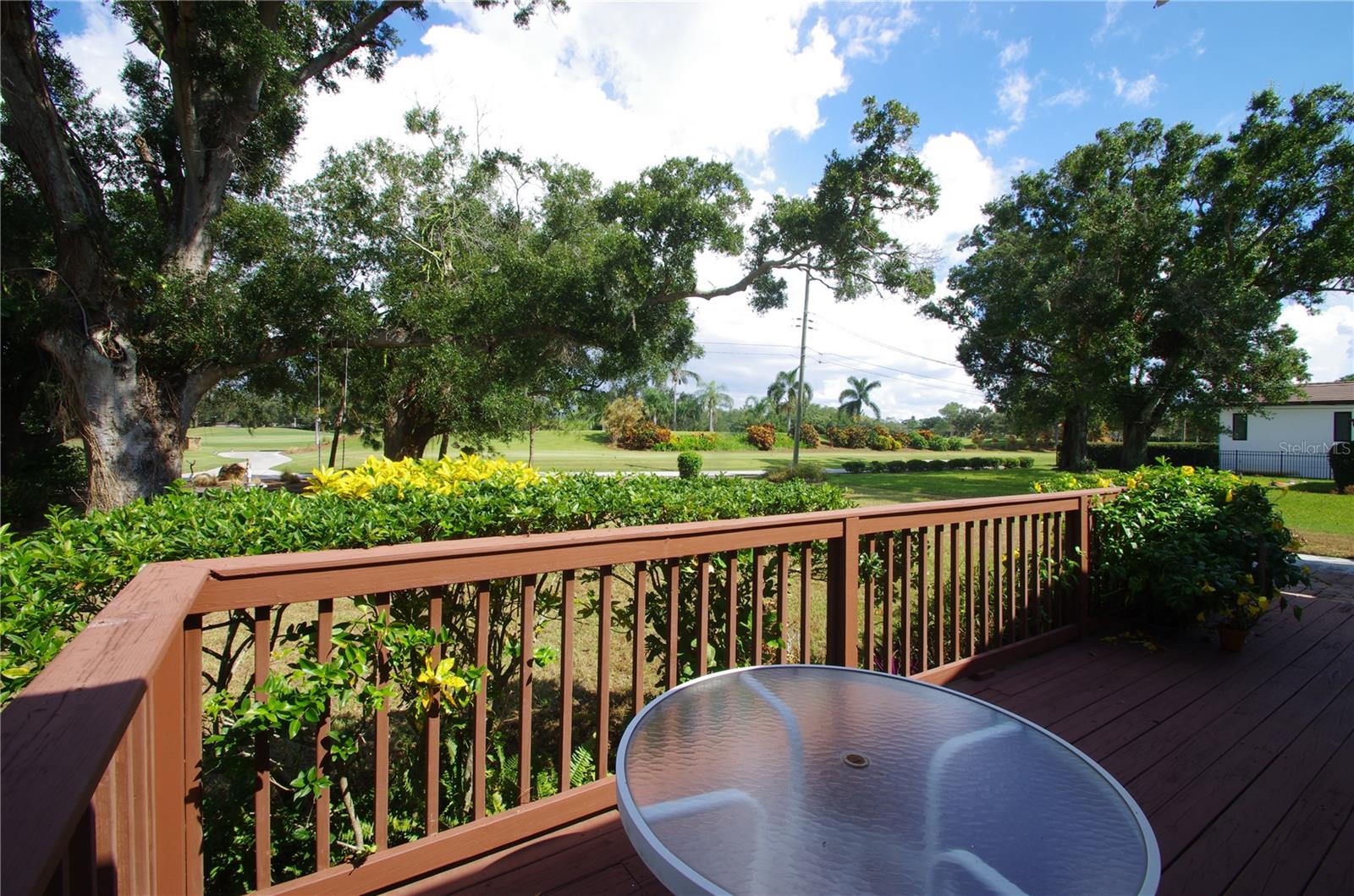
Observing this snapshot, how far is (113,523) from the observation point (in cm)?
188

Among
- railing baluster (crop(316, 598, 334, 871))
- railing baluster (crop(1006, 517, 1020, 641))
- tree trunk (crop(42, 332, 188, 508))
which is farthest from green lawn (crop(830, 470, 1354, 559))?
tree trunk (crop(42, 332, 188, 508))

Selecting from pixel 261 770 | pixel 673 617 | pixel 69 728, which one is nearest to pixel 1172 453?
pixel 673 617

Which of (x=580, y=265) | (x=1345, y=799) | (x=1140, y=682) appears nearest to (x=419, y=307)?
(x=580, y=265)

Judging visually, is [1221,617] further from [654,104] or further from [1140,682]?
[654,104]

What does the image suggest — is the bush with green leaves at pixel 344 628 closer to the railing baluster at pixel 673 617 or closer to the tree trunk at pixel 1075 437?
the railing baluster at pixel 673 617

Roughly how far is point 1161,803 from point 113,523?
3500mm

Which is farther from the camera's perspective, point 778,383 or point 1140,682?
point 778,383

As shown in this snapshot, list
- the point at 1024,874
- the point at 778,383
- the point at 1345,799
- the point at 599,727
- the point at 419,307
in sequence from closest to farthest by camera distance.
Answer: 1. the point at 1024,874
2. the point at 599,727
3. the point at 1345,799
4. the point at 419,307
5. the point at 778,383

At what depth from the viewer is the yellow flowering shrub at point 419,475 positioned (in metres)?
2.85

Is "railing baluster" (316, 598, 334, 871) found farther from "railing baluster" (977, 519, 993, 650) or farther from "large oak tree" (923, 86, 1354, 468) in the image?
"large oak tree" (923, 86, 1354, 468)

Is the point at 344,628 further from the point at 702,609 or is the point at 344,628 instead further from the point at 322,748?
the point at 702,609

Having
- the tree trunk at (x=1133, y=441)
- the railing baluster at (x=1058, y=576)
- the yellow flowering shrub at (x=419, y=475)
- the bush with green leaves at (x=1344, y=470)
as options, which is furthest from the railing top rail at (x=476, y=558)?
the tree trunk at (x=1133, y=441)

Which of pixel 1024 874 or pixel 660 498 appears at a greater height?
pixel 660 498

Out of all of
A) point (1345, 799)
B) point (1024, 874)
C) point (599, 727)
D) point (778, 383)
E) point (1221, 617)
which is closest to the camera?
point (1024, 874)
